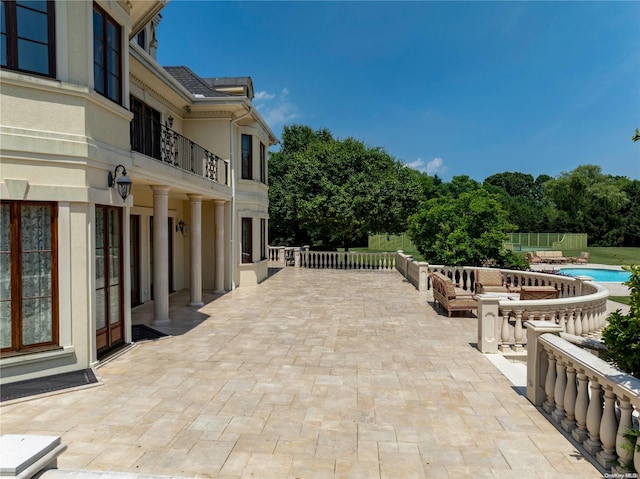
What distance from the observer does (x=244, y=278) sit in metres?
16.4

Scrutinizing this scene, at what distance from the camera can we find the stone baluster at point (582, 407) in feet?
13.5

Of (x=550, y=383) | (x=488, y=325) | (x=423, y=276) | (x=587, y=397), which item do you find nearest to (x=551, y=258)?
(x=423, y=276)

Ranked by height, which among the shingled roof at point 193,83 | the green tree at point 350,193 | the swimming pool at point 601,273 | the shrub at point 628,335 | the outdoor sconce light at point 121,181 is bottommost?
the swimming pool at point 601,273

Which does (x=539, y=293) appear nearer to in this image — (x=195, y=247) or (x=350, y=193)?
(x=195, y=247)

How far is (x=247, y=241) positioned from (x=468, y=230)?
9.83 meters

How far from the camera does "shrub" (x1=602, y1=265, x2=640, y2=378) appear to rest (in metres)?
3.45

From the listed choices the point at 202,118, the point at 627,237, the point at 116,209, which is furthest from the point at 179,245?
the point at 627,237

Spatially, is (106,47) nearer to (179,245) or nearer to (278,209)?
(179,245)

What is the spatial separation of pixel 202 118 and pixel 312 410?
12.6 m

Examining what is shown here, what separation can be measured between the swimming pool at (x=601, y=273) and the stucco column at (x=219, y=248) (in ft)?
64.4

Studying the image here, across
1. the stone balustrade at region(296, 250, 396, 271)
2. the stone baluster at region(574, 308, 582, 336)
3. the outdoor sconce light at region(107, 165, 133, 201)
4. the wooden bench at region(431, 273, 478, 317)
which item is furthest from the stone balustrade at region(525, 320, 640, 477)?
the stone balustrade at region(296, 250, 396, 271)

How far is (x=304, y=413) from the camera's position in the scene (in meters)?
5.02

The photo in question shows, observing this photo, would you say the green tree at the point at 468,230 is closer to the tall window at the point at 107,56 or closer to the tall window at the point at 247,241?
the tall window at the point at 247,241

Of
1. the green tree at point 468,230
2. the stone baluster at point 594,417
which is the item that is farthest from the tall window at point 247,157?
the stone baluster at point 594,417
